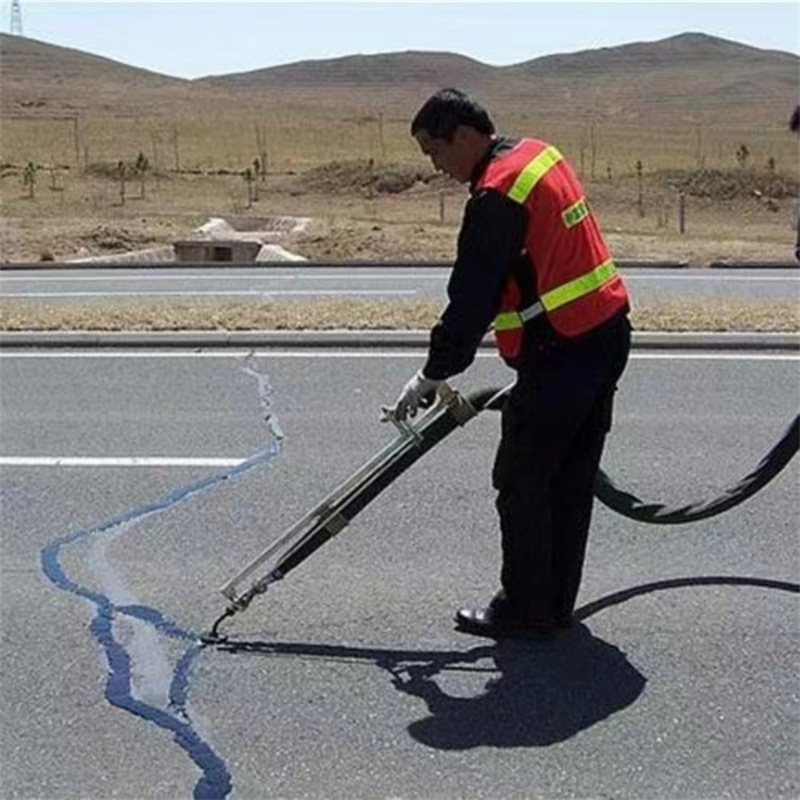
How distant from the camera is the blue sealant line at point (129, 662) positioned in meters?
3.70

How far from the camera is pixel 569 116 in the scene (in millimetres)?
100438

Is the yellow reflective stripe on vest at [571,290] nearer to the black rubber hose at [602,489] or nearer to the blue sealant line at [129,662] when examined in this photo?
the black rubber hose at [602,489]

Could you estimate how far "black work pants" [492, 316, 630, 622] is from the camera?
4.18 metres

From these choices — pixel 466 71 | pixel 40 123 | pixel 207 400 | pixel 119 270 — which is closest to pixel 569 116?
pixel 40 123

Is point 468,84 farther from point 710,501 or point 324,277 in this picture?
point 710,501

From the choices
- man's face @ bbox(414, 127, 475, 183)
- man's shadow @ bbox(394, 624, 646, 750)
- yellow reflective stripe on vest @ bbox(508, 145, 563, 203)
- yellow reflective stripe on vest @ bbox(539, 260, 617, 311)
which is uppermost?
man's face @ bbox(414, 127, 475, 183)

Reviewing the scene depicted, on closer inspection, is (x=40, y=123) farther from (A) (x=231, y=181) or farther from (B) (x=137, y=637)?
(B) (x=137, y=637)

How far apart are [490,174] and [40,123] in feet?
241

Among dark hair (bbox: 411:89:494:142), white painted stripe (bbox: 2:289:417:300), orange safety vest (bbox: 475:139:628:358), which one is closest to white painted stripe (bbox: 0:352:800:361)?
white painted stripe (bbox: 2:289:417:300)

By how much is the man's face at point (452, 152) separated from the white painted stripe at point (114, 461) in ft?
9.15

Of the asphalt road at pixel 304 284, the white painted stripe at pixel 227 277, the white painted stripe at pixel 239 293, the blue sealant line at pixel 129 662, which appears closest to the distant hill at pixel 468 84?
the asphalt road at pixel 304 284

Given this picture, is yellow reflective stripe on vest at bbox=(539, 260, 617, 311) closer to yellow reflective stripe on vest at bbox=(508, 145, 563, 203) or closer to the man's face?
yellow reflective stripe on vest at bbox=(508, 145, 563, 203)

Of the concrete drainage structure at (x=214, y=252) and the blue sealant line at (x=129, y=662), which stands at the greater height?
the blue sealant line at (x=129, y=662)

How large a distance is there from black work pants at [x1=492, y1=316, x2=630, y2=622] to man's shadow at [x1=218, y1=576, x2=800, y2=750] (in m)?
0.17
